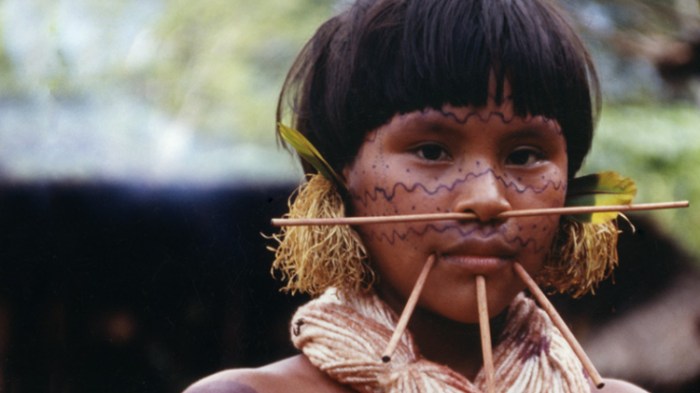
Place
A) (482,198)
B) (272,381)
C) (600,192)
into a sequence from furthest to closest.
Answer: (600,192), (272,381), (482,198)

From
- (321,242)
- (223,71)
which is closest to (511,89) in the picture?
(321,242)

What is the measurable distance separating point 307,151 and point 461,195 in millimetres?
346

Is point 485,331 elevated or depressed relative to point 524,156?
depressed

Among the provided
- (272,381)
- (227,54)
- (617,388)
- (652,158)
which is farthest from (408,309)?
(227,54)

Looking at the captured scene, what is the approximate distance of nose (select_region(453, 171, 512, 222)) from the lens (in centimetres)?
206

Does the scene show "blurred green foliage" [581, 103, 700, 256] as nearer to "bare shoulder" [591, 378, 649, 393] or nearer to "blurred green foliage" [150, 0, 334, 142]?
"blurred green foliage" [150, 0, 334, 142]

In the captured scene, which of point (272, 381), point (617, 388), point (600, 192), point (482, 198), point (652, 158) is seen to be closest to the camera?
point (482, 198)

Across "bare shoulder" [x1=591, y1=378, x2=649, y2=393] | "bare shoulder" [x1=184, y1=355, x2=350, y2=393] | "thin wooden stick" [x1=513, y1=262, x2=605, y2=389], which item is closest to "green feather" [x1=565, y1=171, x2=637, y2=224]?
"thin wooden stick" [x1=513, y1=262, x2=605, y2=389]

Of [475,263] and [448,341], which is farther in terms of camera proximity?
[448,341]

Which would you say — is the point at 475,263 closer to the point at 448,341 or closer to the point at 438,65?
the point at 448,341

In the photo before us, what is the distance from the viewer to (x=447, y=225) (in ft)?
6.85

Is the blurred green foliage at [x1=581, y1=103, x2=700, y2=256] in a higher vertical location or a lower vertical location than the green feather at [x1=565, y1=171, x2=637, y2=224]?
lower

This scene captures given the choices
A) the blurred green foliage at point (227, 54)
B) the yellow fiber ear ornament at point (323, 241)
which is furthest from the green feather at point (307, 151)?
the blurred green foliage at point (227, 54)

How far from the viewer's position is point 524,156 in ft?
7.18
